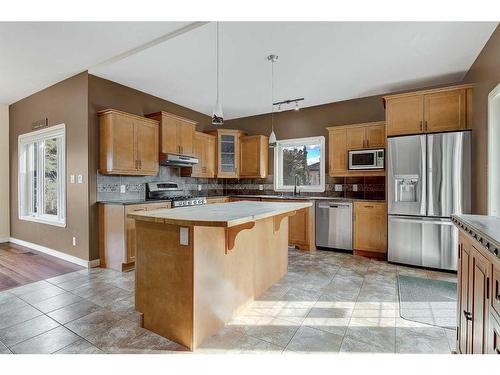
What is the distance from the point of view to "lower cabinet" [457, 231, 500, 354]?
1104 mm

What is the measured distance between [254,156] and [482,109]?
3713 millimetres

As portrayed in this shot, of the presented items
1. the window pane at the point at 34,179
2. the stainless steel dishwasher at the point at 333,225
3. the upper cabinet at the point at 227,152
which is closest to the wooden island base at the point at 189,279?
the stainless steel dishwasher at the point at 333,225

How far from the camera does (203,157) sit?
5.48 m

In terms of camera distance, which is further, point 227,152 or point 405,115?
point 227,152

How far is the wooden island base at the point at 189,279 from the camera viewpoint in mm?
1900

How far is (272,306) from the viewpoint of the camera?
2557 mm

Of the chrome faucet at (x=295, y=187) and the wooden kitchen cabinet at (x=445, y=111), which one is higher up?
the wooden kitchen cabinet at (x=445, y=111)

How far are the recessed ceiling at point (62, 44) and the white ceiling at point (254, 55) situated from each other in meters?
0.01

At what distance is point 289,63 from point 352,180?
2427mm

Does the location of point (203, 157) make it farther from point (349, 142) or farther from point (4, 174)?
point (4, 174)

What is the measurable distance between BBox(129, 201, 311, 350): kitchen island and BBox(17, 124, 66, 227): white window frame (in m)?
2.87

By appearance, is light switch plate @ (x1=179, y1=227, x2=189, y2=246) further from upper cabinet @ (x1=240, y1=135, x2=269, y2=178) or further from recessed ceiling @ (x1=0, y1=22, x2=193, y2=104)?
upper cabinet @ (x1=240, y1=135, x2=269, y2=178)

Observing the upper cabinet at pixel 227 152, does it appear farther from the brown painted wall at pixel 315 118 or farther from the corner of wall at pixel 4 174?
the corner of wall at pixel 4 174

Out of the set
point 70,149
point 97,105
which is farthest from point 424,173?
point 70,149
